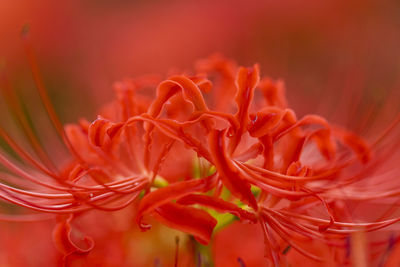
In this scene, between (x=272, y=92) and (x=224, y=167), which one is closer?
(x=224, y=167)

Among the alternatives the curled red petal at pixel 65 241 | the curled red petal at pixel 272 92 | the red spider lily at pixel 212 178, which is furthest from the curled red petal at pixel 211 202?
the curled red petal at pixel 272 92

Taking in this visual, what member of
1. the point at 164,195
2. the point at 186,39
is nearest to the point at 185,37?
the point at 186,39

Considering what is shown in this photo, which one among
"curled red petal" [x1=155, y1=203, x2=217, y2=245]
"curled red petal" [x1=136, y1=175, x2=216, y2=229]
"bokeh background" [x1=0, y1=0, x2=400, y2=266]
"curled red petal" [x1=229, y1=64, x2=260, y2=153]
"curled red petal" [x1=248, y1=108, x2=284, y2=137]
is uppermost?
→ "bokeh background" [x1=0, y1=0, x2=400, y2=266]

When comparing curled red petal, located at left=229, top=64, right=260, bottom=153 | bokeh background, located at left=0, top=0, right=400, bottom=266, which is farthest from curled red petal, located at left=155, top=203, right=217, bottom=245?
bokeh background, located at left=0, top=0, right=400, bottom=266

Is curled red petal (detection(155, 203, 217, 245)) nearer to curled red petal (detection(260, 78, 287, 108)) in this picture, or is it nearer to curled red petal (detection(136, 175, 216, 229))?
curled red petal (detection(136, 175, 216, 229))

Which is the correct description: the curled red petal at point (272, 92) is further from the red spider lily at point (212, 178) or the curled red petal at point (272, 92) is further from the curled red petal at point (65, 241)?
the curled red petal at point (65, 241)

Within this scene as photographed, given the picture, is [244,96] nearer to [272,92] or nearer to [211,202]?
[211,202]
